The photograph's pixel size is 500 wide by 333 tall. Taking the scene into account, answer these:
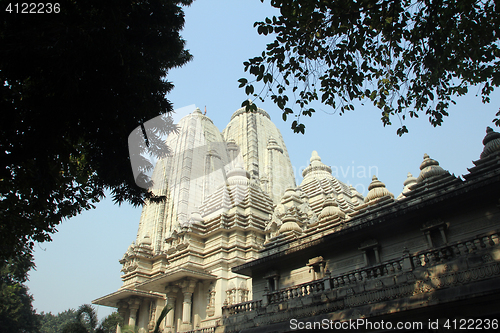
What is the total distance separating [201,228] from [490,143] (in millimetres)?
21373

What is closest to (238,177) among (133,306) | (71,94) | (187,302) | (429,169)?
(187,302)

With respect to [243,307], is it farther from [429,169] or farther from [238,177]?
[238,177]

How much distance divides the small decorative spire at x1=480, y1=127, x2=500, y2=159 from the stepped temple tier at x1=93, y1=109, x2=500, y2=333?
1.9 inches

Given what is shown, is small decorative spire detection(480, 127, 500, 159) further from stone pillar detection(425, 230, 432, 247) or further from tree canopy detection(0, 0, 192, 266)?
tree canopy detection(0, 0, 192, 266)

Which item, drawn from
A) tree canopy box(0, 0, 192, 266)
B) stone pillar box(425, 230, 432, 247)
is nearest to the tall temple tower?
tree canopy box(0, 0, 192, 266)

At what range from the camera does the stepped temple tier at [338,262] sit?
9406 millimetres

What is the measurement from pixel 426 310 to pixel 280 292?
5272 millimetres

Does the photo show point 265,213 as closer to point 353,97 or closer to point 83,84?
point 353,97

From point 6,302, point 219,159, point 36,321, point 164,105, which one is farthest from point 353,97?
point 36,321

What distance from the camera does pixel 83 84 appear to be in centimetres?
739

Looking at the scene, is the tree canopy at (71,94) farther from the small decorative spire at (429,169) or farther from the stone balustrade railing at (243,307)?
the small decorative spire at (429,169)

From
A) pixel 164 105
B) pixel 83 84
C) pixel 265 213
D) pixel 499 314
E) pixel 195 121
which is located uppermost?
pixel 195 121

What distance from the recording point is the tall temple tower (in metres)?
25.7

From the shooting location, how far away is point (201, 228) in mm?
30156
